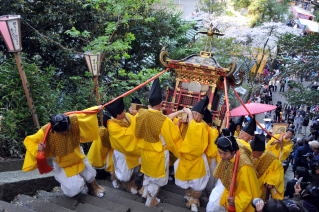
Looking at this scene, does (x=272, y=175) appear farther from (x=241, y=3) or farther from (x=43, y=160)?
(x=241, y=3)

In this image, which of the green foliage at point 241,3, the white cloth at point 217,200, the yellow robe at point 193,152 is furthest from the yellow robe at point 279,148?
the green foliage at point 241,3

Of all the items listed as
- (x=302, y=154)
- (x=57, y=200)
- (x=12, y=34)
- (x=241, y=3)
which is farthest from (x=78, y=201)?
(x=241, y=3)

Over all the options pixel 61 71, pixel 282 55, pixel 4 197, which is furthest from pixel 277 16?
pixel 4 197

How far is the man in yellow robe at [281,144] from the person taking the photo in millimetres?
7365

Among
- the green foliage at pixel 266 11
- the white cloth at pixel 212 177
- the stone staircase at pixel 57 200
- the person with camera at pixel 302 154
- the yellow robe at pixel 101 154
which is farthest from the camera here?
the green foliage at pixel 266 11

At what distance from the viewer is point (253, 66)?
20.7 metres

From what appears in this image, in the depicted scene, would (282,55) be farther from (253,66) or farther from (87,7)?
(253,66)

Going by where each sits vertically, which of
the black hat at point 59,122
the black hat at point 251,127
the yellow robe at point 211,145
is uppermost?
the black hat at point 59,122

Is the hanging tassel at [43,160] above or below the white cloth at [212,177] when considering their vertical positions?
above

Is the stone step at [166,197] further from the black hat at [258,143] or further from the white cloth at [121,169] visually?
the black hat at [258,143]

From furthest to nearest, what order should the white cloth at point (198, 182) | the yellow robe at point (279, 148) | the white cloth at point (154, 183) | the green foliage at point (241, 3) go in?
the green foliage at point (241, 3) < the yellow robe at point (279, 148) < the white cloth at point (198, 182) < the white cloth at point (154, 183)

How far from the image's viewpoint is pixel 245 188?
4867 mm

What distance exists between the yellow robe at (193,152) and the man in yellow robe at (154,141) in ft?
0.64

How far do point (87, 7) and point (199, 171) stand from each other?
7145 millimetres
